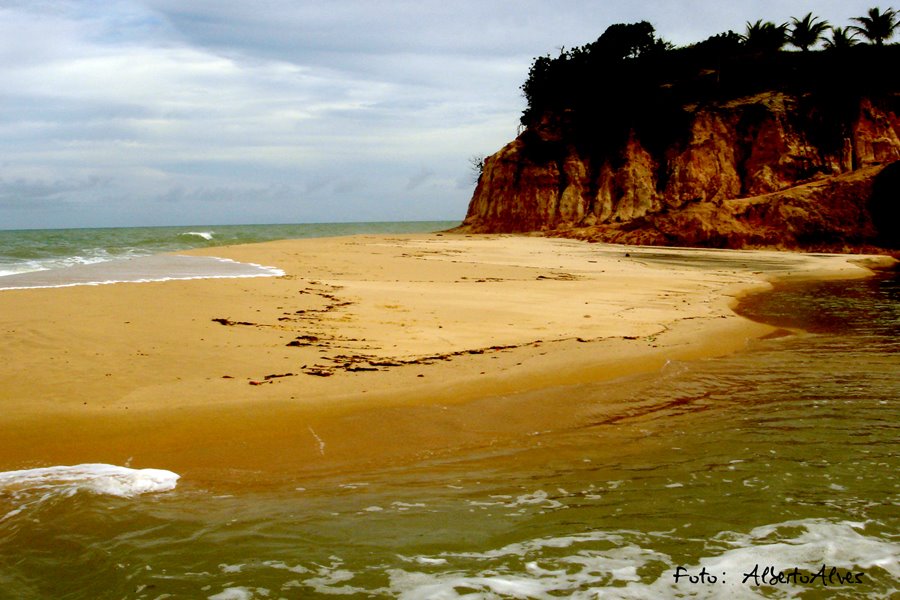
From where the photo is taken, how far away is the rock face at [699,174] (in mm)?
26766

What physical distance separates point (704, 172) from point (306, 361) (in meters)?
34.9

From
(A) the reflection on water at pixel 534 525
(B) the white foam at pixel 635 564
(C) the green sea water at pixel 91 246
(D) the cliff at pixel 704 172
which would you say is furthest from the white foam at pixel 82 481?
(D) the cliff at pixel 704 172

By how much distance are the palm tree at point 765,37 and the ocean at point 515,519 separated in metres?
43.9

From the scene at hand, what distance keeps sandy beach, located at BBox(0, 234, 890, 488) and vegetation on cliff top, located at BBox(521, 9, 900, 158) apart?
95.6 ft

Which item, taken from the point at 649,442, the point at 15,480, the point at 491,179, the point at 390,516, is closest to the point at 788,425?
the point at 649,442

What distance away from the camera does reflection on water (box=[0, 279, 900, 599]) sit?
119 inches

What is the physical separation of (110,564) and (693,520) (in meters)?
3.01

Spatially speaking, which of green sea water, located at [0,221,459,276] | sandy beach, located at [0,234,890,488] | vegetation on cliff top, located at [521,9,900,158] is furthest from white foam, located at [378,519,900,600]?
vegetation on cliff top, located at [521,9,900,158]

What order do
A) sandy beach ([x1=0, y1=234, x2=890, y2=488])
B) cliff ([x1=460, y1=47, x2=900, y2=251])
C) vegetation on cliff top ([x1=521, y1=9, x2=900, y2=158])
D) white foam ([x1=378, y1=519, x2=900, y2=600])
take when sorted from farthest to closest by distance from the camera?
vegetation on cliff top ([x1=521, y1=9, x2=900, y2=158])
cliff ([x1=460, y1=47, x2=900, y2=251])
sandy beach ([x1=0, y1=234, x2=890, y2=488])
white foam ([x1=378, y1=519, x2=900, y2=600])

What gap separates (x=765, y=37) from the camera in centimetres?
4194

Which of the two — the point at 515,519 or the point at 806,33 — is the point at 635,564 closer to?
the point at 515,519

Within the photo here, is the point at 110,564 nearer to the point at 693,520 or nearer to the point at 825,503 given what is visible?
the point at 693,520

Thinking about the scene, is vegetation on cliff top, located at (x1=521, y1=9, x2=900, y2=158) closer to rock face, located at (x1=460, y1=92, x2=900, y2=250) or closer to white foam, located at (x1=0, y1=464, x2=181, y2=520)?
rock face, located at (x1=460, y1=92, x2=900, y2=250)

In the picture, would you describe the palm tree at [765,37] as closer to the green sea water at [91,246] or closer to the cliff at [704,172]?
the cliff at [704,172]
